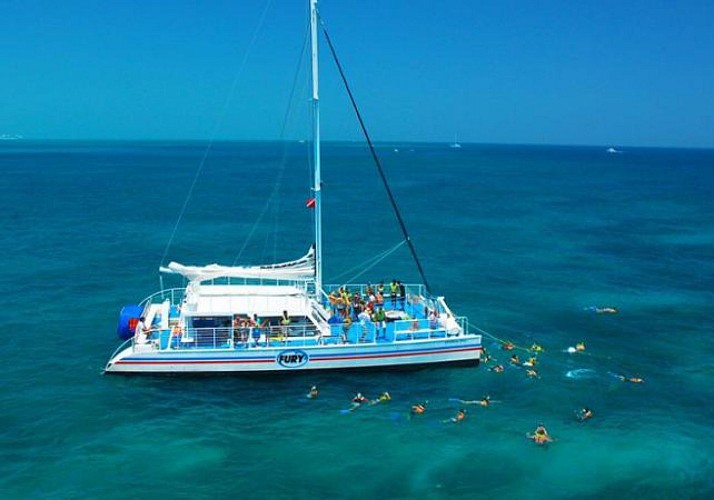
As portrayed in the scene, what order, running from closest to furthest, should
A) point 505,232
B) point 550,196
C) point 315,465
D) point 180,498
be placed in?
point 180,498 < point 315,465 < point 505,232 < point 550,196

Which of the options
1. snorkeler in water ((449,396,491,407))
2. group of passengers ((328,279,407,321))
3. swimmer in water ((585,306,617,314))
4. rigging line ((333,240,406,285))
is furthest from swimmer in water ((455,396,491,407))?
rigging line ((333,240,406,285))

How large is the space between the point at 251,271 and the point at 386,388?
10.3m

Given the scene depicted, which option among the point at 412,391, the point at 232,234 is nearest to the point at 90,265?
the point at 232,234

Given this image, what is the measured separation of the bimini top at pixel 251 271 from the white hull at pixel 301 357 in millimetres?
5360

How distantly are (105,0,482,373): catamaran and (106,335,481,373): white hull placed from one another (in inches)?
2.0

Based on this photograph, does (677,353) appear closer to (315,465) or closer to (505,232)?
(315,465)

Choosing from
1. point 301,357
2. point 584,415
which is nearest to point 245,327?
point 301,357

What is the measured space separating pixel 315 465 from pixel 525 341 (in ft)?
64.2

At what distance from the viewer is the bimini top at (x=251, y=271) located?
39219mm

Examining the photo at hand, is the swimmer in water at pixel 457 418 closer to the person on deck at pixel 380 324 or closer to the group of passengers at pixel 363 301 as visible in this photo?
the person on deck at pixel 380 324

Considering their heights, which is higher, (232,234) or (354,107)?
(354,107)

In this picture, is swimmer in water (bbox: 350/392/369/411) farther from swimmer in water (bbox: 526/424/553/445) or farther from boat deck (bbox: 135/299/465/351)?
swimmer in water (bbox: 526/424/553/445)

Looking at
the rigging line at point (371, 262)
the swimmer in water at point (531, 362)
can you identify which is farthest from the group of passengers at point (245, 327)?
the rigging line at point (371, 262)

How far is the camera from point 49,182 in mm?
140375
